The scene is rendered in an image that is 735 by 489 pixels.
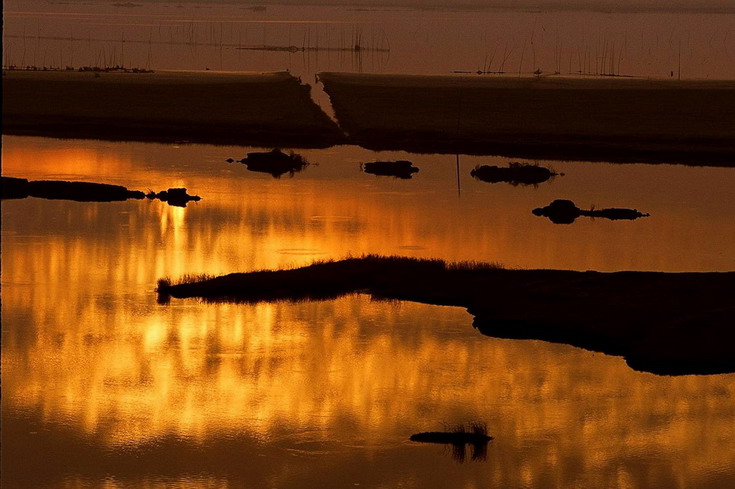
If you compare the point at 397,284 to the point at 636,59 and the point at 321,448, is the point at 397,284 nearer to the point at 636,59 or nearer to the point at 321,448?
the point at 321,448

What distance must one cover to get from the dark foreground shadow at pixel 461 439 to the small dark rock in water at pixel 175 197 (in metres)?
29.7

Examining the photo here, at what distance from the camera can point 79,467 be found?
909 inches

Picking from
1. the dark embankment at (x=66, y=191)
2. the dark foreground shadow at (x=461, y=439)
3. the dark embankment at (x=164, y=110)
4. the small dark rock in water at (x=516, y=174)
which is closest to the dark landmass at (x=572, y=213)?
the small dark rock in water at (x=516, y=174)

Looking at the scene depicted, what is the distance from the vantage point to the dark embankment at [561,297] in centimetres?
3014

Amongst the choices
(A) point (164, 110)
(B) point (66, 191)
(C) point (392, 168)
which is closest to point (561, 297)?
(B) point (66, 191)

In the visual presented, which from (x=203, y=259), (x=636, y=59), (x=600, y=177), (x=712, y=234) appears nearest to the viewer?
(x=203, y=259)

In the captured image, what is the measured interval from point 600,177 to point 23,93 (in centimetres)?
4658

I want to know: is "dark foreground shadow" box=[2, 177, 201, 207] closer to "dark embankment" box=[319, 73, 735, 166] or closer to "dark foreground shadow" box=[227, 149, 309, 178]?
"dark foreground shadow" box=[227, 149, 309, 178]

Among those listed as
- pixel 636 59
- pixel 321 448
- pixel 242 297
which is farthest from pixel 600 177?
pixel 636 59

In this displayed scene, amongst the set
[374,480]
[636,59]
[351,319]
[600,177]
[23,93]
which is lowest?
[374,480]

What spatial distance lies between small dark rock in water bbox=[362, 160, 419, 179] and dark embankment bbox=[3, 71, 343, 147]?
30.7ft

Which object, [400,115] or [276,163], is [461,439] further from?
[400,115]

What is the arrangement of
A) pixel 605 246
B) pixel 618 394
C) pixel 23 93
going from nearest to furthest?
1. pixel 618 394
2. pixel 605 246
3. pixel 23 93

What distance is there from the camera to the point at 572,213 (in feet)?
170
